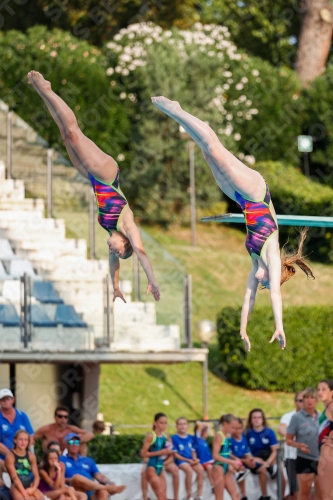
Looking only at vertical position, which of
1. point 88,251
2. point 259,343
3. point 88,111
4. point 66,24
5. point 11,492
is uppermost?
point 66,24

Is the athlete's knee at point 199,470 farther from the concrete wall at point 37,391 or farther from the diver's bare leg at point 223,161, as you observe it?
the diver's bare leg at point 223,161

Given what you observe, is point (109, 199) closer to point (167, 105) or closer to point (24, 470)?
point (167, 105)

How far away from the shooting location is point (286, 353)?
68.5 ft

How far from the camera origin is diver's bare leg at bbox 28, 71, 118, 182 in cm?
896

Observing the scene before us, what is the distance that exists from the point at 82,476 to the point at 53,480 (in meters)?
0.45

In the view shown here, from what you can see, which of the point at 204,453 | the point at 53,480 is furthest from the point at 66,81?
the point at 53,480

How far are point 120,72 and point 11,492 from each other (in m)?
17.6

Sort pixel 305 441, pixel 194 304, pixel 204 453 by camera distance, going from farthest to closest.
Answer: pixel 194 304
pixel 204 453
pixel 305 441

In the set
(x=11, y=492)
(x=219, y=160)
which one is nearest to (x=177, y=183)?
(x=11, y=492)

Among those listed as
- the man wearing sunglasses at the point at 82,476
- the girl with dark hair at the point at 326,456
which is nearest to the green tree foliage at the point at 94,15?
the man wearing sunglasses at the point at 82,476

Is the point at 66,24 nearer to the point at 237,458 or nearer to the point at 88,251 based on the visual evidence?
the point at 88,251

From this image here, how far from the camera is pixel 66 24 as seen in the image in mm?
31281

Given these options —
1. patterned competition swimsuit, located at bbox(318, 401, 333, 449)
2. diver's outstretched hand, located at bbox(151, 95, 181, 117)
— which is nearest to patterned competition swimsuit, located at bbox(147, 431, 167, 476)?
patterned competition swimsuit, located at bbox(318, 401, 333, 449)

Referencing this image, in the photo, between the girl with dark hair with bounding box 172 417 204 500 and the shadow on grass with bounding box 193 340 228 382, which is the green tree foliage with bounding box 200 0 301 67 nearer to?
the shadow on grass with bounding box 193 340 228 382
